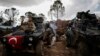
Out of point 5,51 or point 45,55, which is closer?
point 5,51

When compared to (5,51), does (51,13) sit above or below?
above

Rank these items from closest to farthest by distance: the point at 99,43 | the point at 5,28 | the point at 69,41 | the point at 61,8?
the point at 99,43 → the point at 69,41 → the point at 5,28 → the point at 61,8

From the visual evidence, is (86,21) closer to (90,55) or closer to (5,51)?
(90,55)

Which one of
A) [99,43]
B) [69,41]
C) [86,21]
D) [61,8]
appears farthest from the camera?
[61,8]

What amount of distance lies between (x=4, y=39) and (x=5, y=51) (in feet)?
2.00

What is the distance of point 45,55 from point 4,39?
243 cm

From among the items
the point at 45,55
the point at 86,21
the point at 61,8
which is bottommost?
the point at 45,55

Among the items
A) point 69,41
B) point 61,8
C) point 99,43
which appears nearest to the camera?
point 99,43

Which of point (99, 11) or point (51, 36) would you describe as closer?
point (99, 11)

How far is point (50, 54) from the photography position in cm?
1051

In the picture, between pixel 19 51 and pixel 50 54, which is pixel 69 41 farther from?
pixel 19 51

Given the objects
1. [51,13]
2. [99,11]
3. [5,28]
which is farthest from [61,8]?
[99,11]

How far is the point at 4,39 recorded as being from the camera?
8477 mm

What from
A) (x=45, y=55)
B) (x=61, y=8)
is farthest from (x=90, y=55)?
(x=61, y=8)
